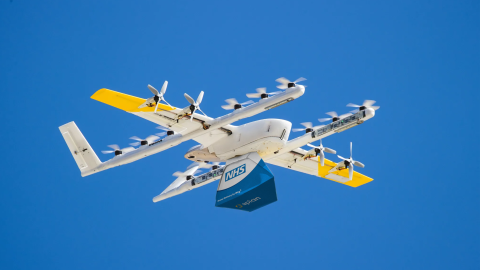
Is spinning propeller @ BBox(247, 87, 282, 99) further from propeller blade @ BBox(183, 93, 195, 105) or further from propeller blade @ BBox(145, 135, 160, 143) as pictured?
propeller blade @ BBox(145, 135, 160, 143)

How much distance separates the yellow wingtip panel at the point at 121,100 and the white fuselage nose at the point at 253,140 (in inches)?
277

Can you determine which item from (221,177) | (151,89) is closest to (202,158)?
(221,177)

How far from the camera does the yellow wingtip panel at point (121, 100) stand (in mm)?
50125

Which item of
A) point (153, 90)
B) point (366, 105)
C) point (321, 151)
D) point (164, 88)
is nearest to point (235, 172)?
point (321, 151)

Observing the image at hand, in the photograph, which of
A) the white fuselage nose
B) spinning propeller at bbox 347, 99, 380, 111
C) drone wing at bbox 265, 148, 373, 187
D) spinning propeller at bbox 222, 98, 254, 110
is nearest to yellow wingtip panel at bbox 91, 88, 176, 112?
spinning propeller at bbox 222, 98, 254, 110

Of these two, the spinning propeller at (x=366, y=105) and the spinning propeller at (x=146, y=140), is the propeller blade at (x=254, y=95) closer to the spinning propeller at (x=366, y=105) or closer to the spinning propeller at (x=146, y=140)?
the spinning propeller at (x=366, y=105)

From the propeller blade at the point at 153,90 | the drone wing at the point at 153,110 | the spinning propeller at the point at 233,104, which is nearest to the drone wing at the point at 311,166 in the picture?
the drone wing at the point at 153,110

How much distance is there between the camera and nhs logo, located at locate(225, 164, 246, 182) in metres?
53.6

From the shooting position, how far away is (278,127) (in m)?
52.9

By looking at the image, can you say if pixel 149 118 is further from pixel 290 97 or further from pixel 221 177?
pixel 290 97

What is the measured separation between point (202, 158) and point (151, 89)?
11.3 m

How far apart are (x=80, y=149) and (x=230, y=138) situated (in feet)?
43.4

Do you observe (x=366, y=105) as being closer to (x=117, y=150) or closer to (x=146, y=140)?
(x=146, y=140)

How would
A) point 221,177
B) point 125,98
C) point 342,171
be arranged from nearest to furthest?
point 125,98
point 221,177
point 342,171
